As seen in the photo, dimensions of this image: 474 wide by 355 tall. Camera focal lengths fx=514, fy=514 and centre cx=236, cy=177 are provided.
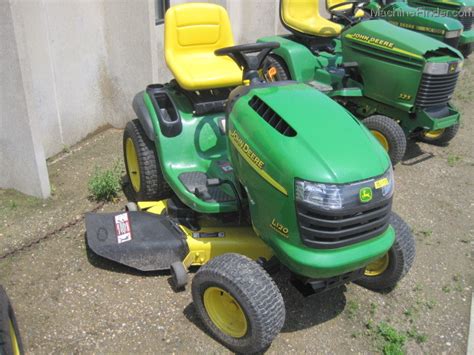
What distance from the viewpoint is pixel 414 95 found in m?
4.15

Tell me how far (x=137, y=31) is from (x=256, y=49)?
1971 mm

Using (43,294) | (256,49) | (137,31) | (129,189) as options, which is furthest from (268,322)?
(137,31)

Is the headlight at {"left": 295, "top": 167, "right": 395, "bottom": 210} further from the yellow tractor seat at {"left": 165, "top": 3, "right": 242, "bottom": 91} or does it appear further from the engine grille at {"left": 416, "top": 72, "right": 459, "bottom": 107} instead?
the engine grille at {"left": 416, "top": 72, "right": 459, "bottom": 107}

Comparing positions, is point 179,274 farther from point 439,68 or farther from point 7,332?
point 439,68

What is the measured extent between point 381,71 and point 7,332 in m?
3.44

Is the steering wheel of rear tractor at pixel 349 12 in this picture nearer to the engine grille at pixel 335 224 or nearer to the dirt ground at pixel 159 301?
the dirt ground at pixel 159 301

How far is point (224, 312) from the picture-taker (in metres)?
2.44

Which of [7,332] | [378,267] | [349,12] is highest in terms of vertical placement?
[349,12]

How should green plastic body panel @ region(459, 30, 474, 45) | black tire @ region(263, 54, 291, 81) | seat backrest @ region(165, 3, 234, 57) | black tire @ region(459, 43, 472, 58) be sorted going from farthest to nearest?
black tire @ region(459, 43, 472, 58), green plastic body panel @ region(459, 30, 474, 45), black tire @ region(263, 54, 291, 81), seat backrest @ region(165, 3, 234, 57)

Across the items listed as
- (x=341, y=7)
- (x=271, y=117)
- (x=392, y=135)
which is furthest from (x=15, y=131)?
(x=341, y=7)

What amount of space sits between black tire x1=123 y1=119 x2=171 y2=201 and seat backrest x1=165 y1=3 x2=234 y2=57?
1.82 ft

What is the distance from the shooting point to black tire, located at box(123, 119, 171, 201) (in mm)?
3242

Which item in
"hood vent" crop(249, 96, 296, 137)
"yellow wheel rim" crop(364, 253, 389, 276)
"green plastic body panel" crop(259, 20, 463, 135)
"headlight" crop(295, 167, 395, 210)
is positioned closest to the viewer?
"headlight" crop(295, 167, 395, 210)

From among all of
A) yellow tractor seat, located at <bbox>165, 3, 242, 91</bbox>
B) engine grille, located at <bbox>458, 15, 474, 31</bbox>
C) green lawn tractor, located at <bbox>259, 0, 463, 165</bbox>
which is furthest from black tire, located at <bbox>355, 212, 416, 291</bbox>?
engine grille, located at <bbox>458, 15, 474, 31</bbox>
